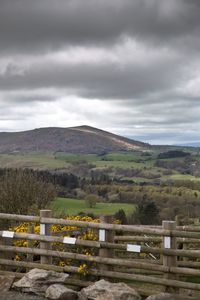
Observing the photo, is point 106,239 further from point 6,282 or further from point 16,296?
point 6,282

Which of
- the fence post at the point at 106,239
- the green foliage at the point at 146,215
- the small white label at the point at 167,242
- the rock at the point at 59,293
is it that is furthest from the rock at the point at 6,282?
the green foliage at the point at 146,215

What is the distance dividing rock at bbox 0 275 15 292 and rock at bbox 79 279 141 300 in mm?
1942

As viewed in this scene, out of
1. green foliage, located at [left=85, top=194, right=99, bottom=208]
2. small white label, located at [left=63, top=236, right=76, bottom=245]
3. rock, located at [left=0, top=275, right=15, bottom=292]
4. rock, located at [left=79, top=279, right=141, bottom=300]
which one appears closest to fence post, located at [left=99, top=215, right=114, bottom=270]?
small white label, located at [left=63, top=236, right=76, bottom=245]

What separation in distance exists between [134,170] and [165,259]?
375 feet

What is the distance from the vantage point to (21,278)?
36.5 feet

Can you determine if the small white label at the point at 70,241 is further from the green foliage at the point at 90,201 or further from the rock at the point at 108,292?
the green foliage at the point at 90,201

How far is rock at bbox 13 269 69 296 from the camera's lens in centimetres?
1027

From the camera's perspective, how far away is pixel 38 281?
33.9ft

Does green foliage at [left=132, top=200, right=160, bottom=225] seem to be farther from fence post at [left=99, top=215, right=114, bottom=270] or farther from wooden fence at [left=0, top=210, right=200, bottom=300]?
fence post at [left=99, top=215, right=114, bottom=270]

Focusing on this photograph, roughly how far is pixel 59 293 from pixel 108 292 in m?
1.02

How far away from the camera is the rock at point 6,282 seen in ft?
35.2

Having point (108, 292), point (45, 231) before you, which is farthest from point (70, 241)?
point (108, 292)

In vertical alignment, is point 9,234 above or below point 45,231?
below

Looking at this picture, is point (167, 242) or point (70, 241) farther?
point (70, 241)
